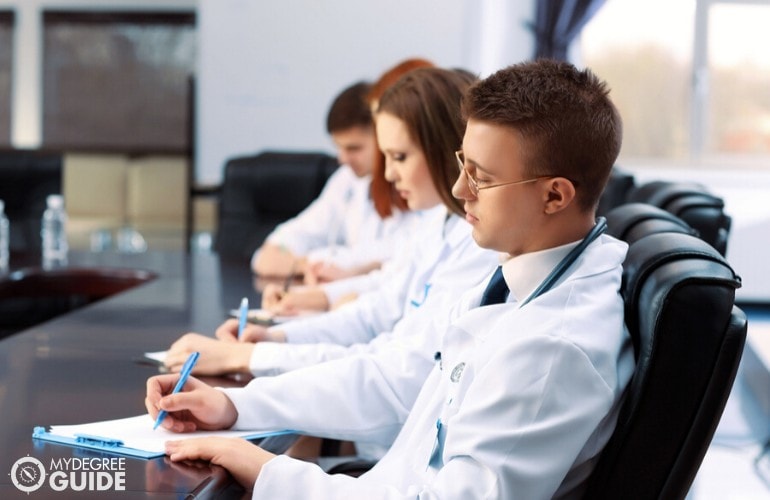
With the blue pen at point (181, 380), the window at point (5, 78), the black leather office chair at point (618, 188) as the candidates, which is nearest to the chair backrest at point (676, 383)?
the blue pen at point (181, 380)

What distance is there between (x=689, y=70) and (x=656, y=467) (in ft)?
19.0

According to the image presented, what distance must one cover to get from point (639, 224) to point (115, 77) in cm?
719

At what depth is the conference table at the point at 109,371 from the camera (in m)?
1.17

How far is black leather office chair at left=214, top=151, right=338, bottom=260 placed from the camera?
12.8 ft

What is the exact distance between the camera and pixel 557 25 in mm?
6152

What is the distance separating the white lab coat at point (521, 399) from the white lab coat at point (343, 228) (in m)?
1.88

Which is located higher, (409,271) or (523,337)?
(523,337)

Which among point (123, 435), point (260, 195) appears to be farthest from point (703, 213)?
point (260, 195)

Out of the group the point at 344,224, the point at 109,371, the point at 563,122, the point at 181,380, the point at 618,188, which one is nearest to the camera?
the point at 563,122

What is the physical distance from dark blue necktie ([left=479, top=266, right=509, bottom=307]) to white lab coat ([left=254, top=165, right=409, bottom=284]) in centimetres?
181

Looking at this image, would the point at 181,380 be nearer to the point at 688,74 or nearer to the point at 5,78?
the point at 688,74

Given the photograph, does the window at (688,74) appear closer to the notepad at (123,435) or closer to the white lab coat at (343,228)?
the white lab coat at (343,228)

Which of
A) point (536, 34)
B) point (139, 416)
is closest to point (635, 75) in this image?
point (536, 34)

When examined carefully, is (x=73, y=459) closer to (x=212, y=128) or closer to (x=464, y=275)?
(x=464, y=275)
